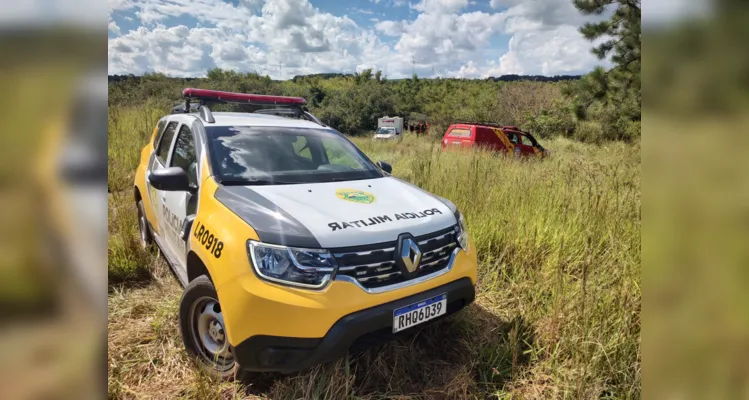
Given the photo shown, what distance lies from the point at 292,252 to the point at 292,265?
6 cm

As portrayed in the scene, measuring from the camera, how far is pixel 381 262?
2125mm

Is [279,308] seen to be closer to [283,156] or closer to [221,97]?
[283,156]

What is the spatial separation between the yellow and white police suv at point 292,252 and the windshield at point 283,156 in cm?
1

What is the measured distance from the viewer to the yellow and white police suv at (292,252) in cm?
192

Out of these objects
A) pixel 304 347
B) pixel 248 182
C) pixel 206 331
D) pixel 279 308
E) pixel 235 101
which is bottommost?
pixel 206 331

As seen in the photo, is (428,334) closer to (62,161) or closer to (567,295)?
(567,295)

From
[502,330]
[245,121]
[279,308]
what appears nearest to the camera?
[279,308]

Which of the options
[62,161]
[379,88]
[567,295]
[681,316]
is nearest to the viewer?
[62,161]

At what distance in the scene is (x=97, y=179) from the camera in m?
0.59

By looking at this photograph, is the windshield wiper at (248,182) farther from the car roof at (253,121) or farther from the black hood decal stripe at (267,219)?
the car roof at (253,121)

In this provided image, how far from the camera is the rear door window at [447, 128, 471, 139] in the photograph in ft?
41.2

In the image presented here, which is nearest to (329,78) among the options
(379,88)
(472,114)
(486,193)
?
(379,88)

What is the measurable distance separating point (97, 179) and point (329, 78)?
81.9m

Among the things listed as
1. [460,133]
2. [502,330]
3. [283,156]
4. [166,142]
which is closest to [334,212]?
[283,156]
